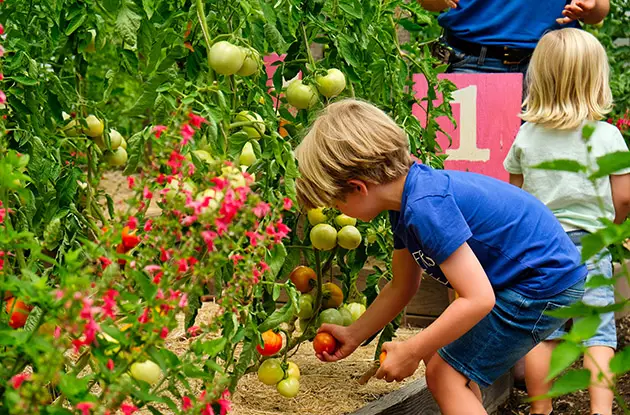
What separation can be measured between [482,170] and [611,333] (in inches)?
35.8

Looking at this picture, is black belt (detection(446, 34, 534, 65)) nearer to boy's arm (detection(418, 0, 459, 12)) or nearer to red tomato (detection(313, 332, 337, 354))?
boy's arm (detection(418, 0, 459, 12))

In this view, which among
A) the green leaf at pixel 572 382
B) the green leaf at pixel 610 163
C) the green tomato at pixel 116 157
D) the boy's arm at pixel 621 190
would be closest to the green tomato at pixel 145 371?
the green leaf at pixel 572 382

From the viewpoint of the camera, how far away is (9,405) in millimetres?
1239

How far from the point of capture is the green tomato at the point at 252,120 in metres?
2.13

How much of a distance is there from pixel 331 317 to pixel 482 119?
4.76 ft

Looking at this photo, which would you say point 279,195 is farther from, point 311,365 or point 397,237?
point 311,365

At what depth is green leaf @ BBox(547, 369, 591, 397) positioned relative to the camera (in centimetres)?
110

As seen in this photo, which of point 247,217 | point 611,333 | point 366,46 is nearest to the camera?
point 247,217

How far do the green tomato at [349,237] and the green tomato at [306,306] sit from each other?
0.23 metres

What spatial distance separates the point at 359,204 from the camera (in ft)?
7.68

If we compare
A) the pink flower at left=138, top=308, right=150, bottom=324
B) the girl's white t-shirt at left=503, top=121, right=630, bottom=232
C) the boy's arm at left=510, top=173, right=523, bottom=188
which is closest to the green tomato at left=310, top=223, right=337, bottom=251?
the girl's white t-shirt at left=503, top=121, right=630, bottom=232

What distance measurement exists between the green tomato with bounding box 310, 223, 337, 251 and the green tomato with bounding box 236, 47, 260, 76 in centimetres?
56

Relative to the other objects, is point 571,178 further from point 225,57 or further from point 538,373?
point 225,57

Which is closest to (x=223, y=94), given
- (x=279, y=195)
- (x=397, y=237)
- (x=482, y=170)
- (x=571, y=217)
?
(x=279, y=195)
